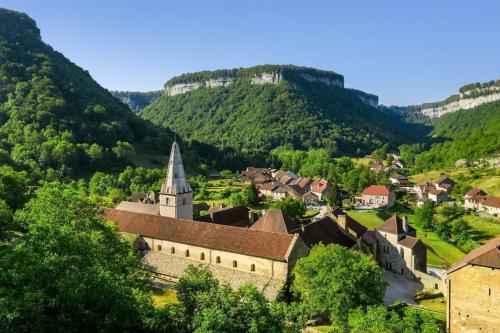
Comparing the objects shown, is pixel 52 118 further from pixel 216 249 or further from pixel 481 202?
pixel 481 202

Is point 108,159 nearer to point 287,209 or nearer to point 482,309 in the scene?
point 287,209

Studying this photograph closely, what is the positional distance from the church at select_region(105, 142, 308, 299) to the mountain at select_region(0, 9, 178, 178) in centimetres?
6120

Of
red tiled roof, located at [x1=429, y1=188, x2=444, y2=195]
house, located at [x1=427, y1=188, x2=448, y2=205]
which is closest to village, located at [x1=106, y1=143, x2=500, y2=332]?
house, located at [x1=427, y1=188, x2=448, y2=205]

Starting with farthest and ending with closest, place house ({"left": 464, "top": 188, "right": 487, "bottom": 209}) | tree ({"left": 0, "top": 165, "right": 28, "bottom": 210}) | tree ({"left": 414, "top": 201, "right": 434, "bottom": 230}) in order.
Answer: house ({"left": 464, "top": 188, "right": 487, "bottom": 209}) < tree ({"left": 414, "top": 201, "right": 434, "bottom": 230}) < tree ({"left": 0, "top": 165, "right": 28, "bottom": 210})

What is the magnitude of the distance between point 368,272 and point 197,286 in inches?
575

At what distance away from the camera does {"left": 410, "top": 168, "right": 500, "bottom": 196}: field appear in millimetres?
107856

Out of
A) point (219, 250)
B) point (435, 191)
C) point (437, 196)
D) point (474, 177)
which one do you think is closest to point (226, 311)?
point (219, 250)

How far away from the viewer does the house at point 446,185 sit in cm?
10822

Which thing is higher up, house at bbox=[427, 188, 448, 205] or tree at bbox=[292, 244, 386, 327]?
tree at bbox=[292, 244, 386, 327]

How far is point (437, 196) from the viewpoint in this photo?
102 meters

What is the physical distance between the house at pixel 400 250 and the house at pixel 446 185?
206 ft

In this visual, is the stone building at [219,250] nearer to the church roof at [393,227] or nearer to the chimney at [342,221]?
the chimney at [342,221]

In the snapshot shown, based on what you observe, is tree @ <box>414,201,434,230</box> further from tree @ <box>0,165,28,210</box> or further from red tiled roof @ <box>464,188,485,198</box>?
tree @ <box>0,165,28,210</box>

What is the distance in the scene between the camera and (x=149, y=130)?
5812 inches
